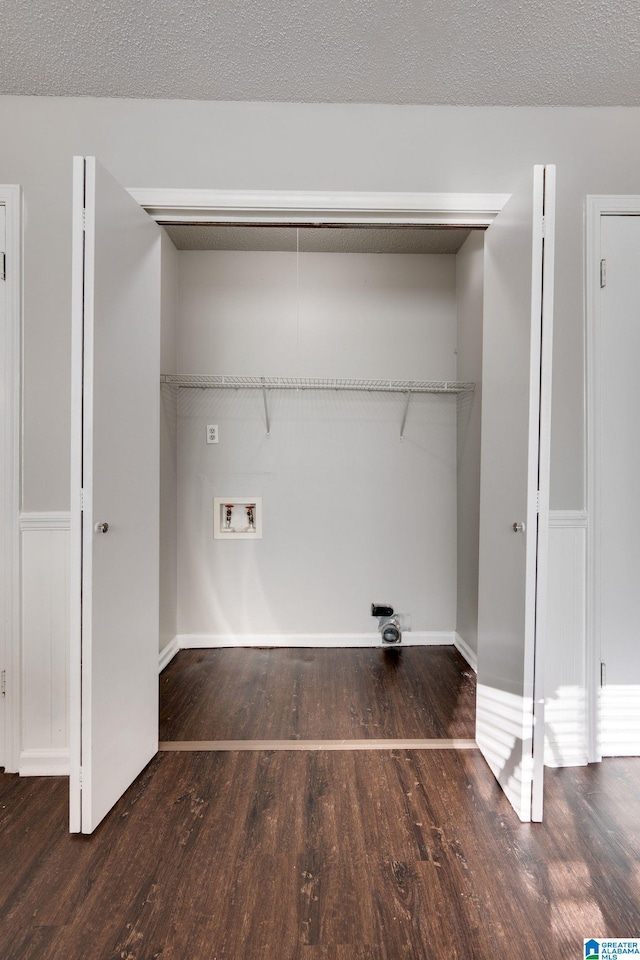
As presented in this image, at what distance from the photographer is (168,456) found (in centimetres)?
322

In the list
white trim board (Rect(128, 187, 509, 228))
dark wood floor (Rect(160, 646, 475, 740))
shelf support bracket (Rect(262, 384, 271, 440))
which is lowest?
dark wood floor (Rect(160, 646, 475, 740))

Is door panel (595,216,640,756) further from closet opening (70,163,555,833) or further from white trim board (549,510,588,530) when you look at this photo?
closet opening (70,163,555,833)

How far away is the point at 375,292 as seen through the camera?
3.42 metres

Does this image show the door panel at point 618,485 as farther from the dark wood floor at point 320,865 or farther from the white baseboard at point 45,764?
the white baseboard at point 45,764

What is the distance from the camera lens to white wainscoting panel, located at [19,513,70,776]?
6.70ft

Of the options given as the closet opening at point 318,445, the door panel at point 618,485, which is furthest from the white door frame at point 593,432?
the closet opening at point 318,445

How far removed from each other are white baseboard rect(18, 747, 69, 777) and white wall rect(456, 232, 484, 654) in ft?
6.79

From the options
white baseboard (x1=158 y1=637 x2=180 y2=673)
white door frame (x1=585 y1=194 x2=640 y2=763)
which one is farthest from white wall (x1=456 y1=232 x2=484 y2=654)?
white baseboard (x1=158 y1=637 x2=180 y2=673)

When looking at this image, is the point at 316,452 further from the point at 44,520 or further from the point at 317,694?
the point at 44,520

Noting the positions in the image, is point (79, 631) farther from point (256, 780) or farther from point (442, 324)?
point (442, 324)

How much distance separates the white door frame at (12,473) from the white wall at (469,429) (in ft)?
7.22

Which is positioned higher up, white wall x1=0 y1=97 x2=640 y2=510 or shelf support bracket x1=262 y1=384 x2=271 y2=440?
white wall x1=0 y1=97 x2=640 y2=510

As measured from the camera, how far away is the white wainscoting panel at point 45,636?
6.70 feet

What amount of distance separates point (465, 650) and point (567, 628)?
1.13 meters
